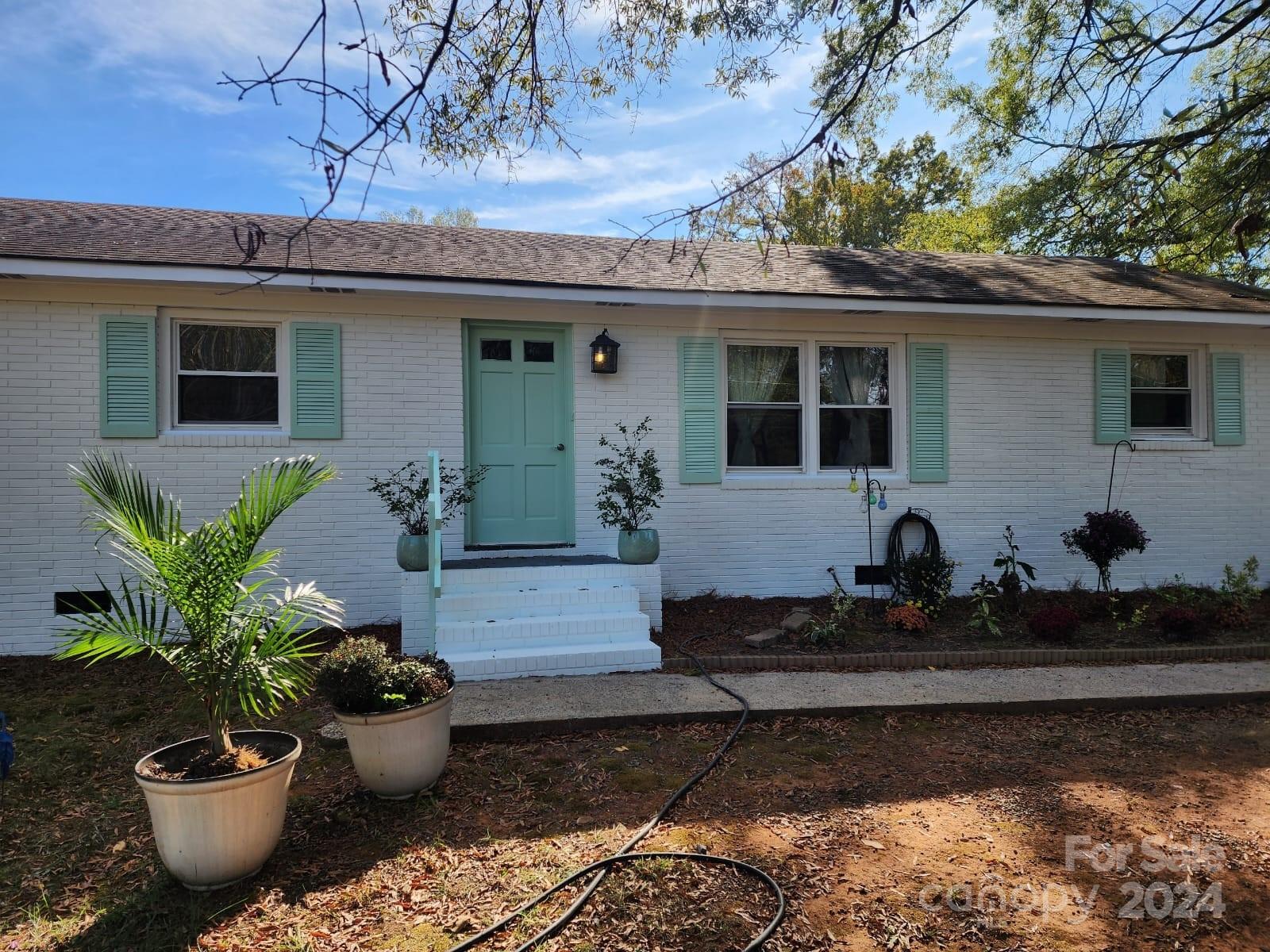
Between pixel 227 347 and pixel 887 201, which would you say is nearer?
pixel 227 347

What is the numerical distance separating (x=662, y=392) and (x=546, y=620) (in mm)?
2728

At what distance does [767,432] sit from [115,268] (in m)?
5.88

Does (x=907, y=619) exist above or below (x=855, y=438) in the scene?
below

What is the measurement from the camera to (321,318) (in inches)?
255

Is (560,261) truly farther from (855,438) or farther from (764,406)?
(855,438)

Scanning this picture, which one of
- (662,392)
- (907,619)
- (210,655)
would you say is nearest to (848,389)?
(662,392)

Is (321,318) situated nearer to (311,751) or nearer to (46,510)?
(46,510)

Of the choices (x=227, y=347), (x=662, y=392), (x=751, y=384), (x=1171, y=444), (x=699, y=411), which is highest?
(x=227, y=347)

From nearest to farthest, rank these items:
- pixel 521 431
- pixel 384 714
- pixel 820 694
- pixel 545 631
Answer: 1. pixel 384 714
2. pixel 820 694
3. pixel 545 631
4. pixel 521 431

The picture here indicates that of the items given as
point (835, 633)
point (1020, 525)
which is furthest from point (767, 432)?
point (1020, 525)

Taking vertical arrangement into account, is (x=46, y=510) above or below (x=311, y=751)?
above

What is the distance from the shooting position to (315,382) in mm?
6461

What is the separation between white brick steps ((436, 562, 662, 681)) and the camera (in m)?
5.20

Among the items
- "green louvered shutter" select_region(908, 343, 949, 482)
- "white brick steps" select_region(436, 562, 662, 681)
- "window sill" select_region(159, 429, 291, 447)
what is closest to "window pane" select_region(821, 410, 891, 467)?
"green louvered shutter" select_region(908, 343, 949, 482)
